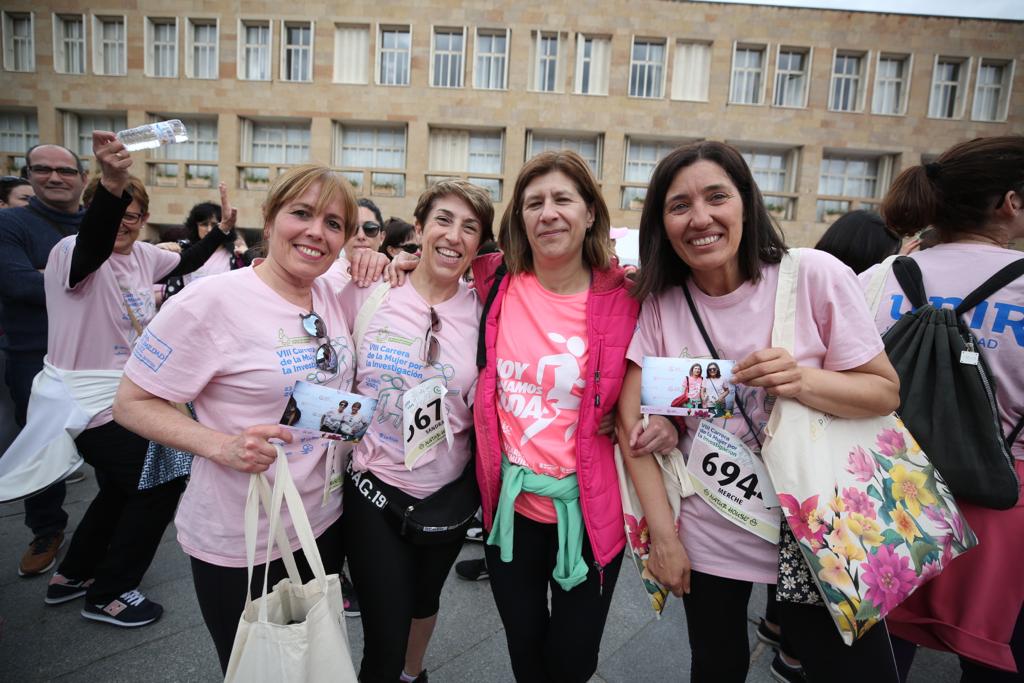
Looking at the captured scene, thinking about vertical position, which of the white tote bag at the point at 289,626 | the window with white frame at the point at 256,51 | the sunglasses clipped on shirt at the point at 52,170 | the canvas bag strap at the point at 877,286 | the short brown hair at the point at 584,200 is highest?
the window with white frame at the point at 256,51

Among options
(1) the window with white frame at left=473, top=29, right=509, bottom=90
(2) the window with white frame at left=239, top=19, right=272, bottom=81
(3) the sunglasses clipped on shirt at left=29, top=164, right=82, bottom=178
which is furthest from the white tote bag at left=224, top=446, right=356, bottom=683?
(2) the window with white frame at left=239, top=19, right=272, bottom=81

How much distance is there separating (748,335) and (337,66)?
2008 centimetres

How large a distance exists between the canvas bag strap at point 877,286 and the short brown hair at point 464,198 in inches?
58.2

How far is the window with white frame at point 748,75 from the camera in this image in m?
17.6

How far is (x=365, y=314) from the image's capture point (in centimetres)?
192

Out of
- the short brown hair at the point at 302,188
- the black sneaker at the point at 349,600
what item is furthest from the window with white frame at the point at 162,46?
the short brown hair at the point at 302,188

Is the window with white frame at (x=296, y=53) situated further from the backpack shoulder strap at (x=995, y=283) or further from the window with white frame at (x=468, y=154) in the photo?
the backpack shoulder strap at (x=995, y=283)

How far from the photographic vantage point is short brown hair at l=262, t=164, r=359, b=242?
65.9 inches

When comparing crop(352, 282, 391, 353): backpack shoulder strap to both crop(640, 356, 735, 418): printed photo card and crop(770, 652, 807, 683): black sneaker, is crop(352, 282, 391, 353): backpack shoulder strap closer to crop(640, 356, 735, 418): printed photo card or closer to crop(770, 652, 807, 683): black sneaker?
crop(640, 356, 735, 418): printed photo card

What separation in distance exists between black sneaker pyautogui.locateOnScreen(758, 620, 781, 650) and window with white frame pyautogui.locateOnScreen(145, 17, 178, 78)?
2319cm

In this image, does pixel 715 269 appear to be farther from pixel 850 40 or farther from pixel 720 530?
pixel 850 40

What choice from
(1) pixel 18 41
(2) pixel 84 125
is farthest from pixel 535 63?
(1) pixel 18 41

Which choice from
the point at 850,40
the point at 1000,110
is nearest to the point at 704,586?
the point at 850,40

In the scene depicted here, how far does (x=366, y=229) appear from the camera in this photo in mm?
4152
